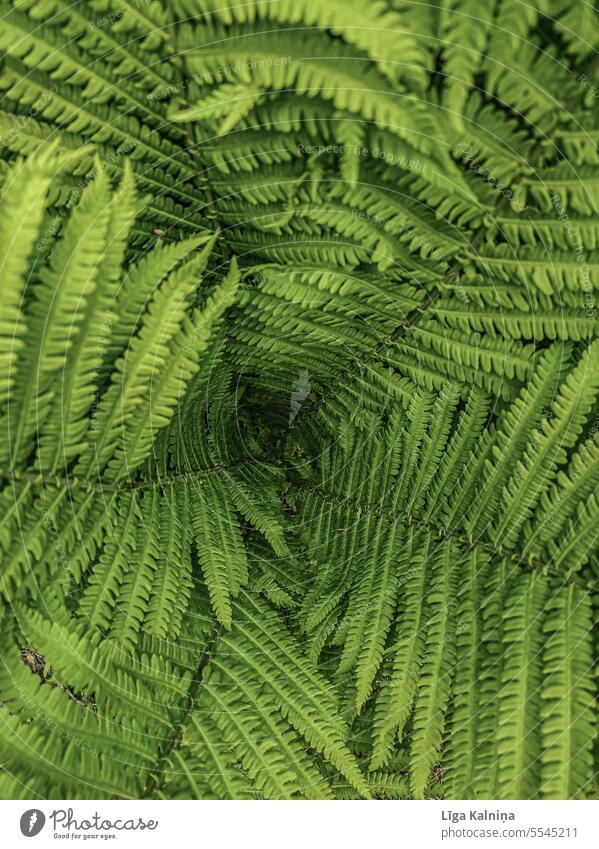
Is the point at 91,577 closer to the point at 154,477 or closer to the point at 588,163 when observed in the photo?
the point at 154,477

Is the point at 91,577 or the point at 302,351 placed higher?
the point at 302,351
